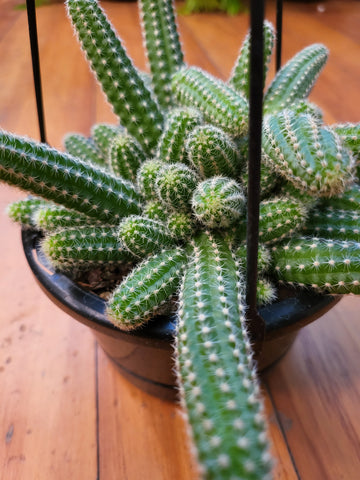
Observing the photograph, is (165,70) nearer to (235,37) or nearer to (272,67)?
(272,67)

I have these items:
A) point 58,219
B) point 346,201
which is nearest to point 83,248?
point 58,219

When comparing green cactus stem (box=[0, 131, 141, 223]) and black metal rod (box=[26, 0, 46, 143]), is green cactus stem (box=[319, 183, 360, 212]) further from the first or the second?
black metal rod (box=[26, 0, 46, 143])

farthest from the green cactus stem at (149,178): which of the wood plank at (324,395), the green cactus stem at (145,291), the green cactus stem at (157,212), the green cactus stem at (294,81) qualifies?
the wood plank at (324,395)

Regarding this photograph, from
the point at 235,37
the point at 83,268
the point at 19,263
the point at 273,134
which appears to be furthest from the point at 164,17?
the point at 235,37

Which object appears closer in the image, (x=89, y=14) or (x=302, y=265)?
(x=302, y=265)

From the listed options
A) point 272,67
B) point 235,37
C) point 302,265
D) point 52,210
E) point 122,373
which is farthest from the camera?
point 235,37

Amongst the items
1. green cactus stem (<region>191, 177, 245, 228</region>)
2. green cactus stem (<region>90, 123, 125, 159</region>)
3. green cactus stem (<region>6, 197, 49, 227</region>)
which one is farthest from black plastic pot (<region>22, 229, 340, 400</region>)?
green cactus stem (<region>90, 123, 125, 159</region>)
